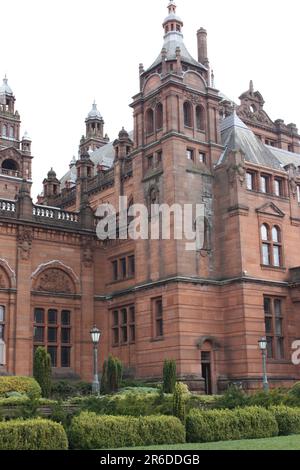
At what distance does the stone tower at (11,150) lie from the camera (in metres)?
69.5

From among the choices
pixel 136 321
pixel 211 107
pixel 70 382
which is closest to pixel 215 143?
pixel 211 107

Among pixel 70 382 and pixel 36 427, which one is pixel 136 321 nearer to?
pixel 70 382

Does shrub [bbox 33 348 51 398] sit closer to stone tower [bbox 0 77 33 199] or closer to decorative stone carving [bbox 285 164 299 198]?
decorative stone carving [bbox 285 164 299 198]

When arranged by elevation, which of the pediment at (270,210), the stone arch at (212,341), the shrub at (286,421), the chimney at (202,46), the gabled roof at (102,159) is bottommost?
the shrub at (286,421)

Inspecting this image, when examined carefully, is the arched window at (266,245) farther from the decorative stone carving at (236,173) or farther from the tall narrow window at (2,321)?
the tall narrow window at (2,321)

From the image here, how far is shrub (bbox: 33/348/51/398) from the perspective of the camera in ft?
111

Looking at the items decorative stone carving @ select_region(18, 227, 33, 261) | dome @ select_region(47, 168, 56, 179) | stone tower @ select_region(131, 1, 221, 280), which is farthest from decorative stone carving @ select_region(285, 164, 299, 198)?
dome @ select_region(47, 168, 56, 179)

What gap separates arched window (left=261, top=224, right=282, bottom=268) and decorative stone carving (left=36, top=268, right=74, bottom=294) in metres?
13.6

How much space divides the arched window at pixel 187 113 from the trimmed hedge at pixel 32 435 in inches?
1114

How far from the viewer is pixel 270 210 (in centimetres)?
4488

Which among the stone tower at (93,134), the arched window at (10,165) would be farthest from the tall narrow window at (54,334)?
the stone tower at (93,134)

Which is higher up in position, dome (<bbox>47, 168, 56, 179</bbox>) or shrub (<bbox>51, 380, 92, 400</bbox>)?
dome (<bbox>47, 168, 56, 179</bbox>)

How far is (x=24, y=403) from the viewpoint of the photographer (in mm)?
23547
